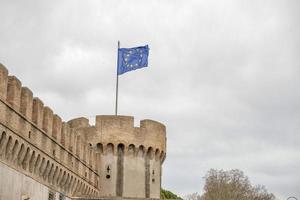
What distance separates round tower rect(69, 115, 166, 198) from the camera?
134 ft

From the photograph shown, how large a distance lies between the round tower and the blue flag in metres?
3.33

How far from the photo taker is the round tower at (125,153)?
134 ft

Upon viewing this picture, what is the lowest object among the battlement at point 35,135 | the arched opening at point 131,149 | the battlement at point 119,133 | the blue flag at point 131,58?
the battlement at point 35,135

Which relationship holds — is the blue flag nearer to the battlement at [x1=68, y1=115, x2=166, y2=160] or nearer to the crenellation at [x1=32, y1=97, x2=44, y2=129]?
the battlement at [x1=68, y1=115, x2=166, y2=160]

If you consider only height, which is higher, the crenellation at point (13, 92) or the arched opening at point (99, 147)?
the arched opening at point (99, 147)

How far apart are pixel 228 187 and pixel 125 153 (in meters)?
24.3

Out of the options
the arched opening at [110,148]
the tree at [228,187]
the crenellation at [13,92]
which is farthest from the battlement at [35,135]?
the tree at [228,187]

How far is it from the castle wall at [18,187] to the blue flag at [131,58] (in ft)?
52.8

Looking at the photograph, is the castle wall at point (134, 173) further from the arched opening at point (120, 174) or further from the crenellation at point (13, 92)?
the crenellation at point (13, 92)

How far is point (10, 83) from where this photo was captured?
24.1 m

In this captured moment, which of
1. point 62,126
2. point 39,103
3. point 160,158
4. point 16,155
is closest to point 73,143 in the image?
point 62,126

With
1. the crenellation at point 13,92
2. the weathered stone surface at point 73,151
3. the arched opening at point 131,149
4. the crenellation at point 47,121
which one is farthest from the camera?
the arched opening at point 131,149

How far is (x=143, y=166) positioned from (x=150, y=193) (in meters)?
1.77

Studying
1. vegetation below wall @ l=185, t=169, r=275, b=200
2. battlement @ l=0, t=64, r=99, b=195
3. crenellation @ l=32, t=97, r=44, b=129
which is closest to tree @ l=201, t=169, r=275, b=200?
vegetation below wall @ l=185, t=169, r=275, b=200
